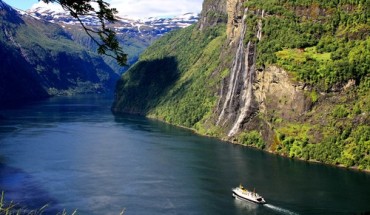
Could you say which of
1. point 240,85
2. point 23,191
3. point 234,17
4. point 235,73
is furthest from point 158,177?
point 234,17

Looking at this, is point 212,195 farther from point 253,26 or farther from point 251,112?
point 253,26

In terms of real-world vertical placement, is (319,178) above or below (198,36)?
below

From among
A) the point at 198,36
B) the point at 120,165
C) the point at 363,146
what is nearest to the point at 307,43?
the point at 363,146

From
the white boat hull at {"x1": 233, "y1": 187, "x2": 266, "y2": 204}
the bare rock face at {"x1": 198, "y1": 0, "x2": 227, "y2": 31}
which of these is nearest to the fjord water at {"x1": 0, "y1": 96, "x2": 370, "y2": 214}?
the white boat hull at {"x1": 233, "y1": 187, "x2": 266, "y2": 204}

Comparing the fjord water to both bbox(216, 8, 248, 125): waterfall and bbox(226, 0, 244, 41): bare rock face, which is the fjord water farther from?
bbox(226, 0, 244, 41): bare rock face

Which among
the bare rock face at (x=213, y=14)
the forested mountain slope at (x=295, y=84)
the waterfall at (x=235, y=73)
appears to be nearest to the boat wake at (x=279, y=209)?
the forested mountain slope at (x=295, y=84)

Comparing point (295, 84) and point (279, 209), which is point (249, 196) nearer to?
point (279, 209)
